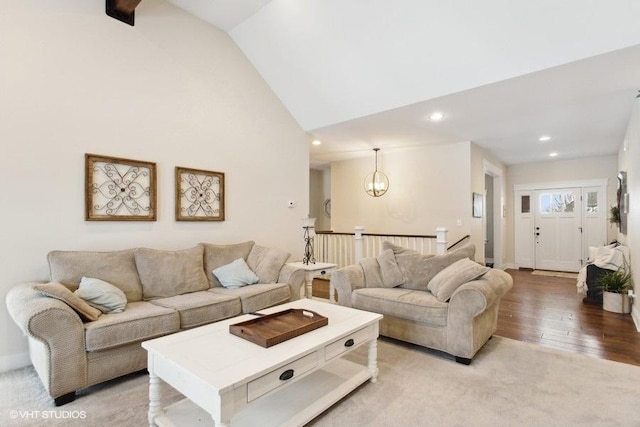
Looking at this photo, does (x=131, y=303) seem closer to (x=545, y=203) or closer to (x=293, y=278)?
(x=293, y=278)

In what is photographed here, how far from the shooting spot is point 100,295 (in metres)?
2.56

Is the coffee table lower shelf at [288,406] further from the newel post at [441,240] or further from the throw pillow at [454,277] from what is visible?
the newel post at [441,240]

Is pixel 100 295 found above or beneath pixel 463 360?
above

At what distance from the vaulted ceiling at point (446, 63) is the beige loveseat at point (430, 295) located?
1.81 m

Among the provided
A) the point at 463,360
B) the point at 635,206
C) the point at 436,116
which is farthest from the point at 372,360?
the point at 635,206

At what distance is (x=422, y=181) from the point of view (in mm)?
6227

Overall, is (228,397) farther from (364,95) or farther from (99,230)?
(364,95)

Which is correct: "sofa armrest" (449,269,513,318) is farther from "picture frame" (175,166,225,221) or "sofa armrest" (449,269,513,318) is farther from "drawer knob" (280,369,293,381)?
"picture frame" (175,166,225,221)

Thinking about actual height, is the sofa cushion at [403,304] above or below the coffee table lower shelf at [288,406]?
above

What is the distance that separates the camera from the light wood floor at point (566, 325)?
3.08m

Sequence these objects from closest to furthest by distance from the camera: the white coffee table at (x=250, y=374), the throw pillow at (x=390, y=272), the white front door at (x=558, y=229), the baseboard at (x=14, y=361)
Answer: the white coffee table at (x=250, y=374) → the baseboard at (x=14, y=361) → the throw pillow at (x=390, y=272) → the white front door at (x=558, y=229)

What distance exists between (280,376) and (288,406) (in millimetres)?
387

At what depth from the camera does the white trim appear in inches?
274

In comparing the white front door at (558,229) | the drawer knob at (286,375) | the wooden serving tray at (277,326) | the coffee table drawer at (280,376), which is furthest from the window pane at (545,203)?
the drawer knob at (286,375)
